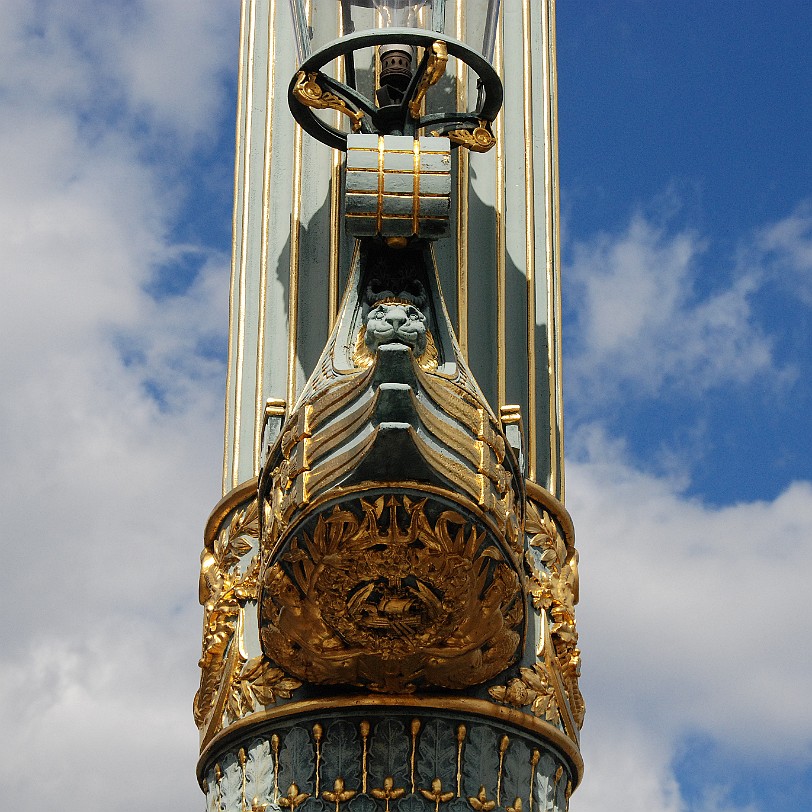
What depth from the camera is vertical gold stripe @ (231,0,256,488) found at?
12509mm

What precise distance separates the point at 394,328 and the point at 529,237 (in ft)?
8.51

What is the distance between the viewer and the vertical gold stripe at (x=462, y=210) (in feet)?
41.1

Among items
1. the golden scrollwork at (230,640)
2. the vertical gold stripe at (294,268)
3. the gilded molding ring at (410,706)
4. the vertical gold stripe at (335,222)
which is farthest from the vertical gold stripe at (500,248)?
the gilded molding ring at (410,706)

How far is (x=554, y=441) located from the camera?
12.6 metres

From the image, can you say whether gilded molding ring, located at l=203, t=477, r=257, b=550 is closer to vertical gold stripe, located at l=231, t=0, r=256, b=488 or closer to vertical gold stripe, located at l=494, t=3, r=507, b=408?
vertical gold stripe, located at l=231, t=0, r=256, b=488

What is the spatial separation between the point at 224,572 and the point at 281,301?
198cm

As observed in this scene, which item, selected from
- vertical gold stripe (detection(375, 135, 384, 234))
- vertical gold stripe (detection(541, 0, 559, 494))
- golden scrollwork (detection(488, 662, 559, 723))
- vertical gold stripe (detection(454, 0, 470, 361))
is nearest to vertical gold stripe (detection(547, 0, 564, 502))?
vertical gold stripe (detection(541, 0, 559, 494))

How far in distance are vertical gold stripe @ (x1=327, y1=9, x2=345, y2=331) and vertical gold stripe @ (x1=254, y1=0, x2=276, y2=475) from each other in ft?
1.56

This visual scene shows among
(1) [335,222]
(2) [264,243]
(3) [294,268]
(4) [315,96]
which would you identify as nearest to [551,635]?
(3) [294,268]

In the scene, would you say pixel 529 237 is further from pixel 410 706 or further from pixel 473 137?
pixel 410 706

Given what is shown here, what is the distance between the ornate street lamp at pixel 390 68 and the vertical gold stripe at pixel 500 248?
84 centimetres

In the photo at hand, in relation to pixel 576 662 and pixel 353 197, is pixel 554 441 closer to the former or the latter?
pixel 576 662

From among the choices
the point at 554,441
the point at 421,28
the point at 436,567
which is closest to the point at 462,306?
the point at 554,441

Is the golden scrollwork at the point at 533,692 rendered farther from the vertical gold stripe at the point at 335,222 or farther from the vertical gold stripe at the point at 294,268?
the vertical gold stripe at the point at 335,222
